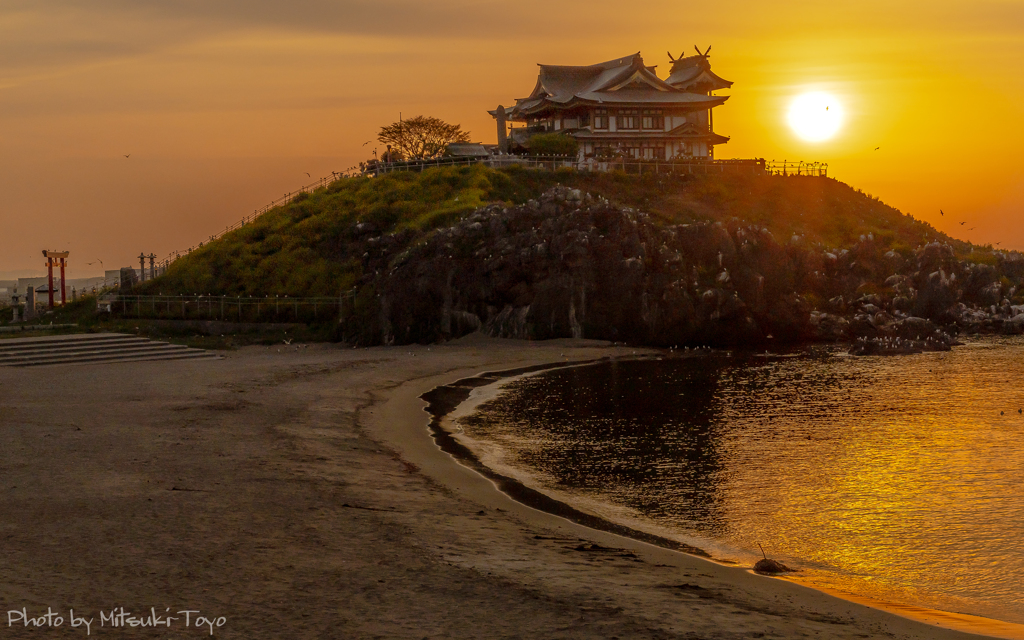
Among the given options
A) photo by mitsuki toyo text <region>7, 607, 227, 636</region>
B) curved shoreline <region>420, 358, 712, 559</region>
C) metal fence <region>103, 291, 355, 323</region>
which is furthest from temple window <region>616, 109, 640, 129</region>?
photo by mitsuki toyo text <region>7, 607, 227, 636</region>

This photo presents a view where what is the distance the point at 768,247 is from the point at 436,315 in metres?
25.6

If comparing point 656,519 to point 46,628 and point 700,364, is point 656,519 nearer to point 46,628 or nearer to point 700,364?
point 46,628

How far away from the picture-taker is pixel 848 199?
93.9 metres

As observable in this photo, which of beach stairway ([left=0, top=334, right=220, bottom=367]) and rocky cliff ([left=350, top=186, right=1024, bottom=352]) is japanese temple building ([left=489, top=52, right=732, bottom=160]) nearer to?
rocky cliff ([left=350, top=186, right=1024, bottom=352])

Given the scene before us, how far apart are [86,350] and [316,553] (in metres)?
37.7

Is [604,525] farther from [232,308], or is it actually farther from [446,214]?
[446,214]

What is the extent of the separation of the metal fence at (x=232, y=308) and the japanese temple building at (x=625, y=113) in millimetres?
38006

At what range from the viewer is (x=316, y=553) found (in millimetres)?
13711

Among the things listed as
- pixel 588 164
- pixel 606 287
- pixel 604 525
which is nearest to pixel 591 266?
pixel 606 287

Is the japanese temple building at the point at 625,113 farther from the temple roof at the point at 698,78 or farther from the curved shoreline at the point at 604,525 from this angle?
the curved shoreline at the point at 604,525

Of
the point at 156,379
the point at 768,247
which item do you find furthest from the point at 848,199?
the point at 156,379

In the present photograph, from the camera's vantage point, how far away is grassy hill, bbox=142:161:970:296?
6856cm

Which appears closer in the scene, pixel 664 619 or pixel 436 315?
pixel 664 619

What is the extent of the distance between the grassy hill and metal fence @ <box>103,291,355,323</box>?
2.06 m
